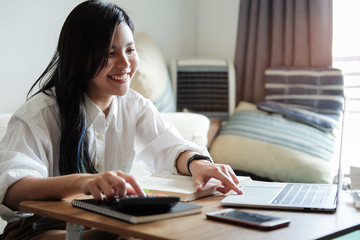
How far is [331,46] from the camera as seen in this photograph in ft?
10.1

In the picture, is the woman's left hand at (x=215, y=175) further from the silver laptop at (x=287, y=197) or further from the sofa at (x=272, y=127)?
the sofa at (x=272, y=127)

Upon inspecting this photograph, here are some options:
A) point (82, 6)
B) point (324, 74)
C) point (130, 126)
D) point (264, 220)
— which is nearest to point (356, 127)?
point (324, 74)

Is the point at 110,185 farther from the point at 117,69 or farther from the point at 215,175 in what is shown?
→ the point at 117,69

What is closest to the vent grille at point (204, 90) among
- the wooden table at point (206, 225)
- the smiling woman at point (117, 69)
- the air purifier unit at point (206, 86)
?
the air purifier unit at point (206, 86)

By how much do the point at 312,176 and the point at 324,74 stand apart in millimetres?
727

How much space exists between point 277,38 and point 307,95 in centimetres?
45

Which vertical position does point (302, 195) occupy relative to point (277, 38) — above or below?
below

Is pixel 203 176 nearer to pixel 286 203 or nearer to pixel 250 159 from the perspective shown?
pixel 286 203

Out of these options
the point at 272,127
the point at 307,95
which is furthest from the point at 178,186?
the point at 307,95

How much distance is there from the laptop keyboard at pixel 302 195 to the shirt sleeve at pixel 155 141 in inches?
15.2

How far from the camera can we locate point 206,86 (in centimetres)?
342

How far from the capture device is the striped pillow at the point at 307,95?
293 centimetres

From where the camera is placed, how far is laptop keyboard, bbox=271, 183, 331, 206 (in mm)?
995

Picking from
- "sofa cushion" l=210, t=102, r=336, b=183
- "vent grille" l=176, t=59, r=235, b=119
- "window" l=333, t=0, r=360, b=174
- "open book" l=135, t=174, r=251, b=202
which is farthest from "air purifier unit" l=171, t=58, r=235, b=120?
"open book" l=135, t=174, r=251, b=202
